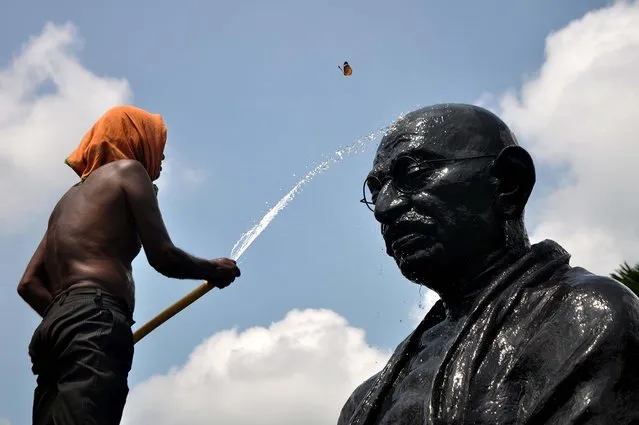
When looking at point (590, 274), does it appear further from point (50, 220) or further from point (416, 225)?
point (50, 220)

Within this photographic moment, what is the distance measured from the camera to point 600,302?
127 inches

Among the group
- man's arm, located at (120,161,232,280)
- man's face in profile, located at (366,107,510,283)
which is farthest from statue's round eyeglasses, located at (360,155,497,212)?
man's arm, located at (120,161,232,280)

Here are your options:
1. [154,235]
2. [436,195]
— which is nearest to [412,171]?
[436,195]

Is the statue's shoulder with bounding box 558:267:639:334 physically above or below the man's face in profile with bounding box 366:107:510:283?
below

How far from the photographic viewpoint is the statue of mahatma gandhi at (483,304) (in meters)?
3.09

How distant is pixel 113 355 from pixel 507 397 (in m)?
1.98

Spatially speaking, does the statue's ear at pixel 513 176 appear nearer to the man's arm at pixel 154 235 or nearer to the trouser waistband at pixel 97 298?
the man's arm at pixel 154 235

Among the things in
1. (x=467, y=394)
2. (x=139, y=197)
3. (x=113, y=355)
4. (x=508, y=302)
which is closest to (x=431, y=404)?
(x=467, y=394)

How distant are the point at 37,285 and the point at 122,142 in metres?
0.85

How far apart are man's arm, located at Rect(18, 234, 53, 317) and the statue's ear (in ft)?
7.82

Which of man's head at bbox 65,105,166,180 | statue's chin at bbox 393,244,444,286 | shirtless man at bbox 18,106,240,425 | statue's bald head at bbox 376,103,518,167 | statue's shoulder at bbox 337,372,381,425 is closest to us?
statue's chin at bbox 393,244,444,286

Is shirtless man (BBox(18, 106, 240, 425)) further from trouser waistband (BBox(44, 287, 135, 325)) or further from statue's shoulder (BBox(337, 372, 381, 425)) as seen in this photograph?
statue's shoulder (BBox(337, 372, 381, 425))

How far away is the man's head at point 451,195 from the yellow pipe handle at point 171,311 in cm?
138

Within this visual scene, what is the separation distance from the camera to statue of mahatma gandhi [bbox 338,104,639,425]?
3090 mm
